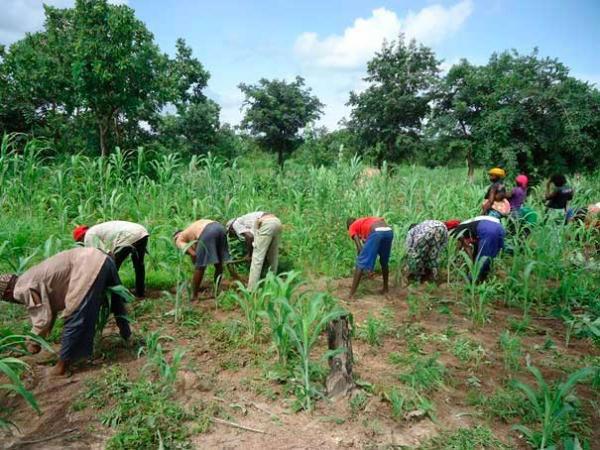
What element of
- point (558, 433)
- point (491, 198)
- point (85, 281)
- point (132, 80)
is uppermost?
point (132, 80)

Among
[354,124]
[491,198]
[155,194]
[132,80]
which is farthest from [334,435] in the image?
[354,124]

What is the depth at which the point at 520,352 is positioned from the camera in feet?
11.8

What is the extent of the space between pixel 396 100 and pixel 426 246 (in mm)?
10530

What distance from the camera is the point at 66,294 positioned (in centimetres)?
324

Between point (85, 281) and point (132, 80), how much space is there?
597 cm

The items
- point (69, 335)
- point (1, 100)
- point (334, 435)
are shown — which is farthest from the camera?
point (1, 100)

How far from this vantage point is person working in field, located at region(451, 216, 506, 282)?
475 cm

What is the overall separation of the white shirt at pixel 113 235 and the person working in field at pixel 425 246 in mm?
2969

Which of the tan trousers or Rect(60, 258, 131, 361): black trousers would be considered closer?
Rect(60, 258, 131, 361): black trousers

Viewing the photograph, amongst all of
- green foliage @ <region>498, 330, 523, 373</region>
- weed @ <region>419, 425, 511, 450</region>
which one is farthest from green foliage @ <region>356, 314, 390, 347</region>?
weed @ <region>419, 425, 511, 450</region>

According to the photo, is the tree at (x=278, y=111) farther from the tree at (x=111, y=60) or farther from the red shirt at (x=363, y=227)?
the red shirt at (x=363, y=227)

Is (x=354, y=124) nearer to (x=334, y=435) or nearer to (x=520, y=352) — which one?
(x=520, y=352)

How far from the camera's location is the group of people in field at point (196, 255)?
3.16 m

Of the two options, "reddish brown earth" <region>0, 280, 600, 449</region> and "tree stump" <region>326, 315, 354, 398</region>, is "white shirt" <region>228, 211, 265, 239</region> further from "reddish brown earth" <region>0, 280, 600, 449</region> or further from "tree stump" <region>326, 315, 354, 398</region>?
"tree stump" <region>326, 315, 354, 398</region>
